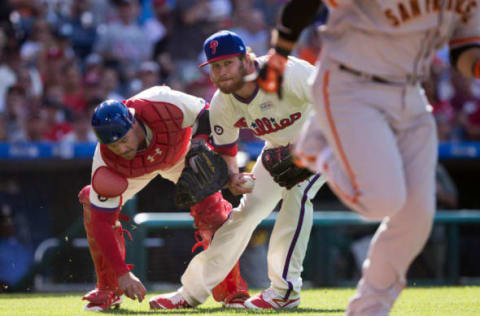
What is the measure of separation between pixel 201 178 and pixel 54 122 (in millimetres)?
4223

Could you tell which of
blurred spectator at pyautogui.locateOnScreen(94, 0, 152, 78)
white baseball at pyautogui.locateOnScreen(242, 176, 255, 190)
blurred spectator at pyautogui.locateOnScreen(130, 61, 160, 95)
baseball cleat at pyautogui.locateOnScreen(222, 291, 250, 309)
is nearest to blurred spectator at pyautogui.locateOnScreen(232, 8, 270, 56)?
blurred spectator at pyautogui.locateOnScreen(94, 0, 152, 78)

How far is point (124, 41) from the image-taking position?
10594 millimetres

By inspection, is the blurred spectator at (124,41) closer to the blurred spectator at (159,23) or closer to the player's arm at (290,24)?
the blurred spectator at (159,23)

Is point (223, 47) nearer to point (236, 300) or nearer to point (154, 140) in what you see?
point (154, 140)

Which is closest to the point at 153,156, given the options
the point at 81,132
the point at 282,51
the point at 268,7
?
the point at 282,51

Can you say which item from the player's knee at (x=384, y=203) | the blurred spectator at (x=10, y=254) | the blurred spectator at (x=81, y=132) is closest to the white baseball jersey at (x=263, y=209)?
the player's knee at (x=384, y=203)

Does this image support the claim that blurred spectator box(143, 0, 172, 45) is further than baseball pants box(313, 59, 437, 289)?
Yes

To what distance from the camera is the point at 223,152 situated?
5117 mm

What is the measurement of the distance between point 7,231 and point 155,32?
3795 millimetres

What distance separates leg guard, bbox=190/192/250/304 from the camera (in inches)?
208

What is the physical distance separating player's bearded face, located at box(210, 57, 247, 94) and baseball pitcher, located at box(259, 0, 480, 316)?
1359mm

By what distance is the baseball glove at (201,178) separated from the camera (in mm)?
4977

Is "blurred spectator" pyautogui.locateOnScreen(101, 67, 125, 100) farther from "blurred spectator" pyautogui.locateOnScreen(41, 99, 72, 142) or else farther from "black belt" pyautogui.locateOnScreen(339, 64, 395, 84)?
"black belt" pyautogui.locateOnScreen(339, 64, 395, 84)

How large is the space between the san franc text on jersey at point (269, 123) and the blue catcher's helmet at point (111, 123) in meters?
0.78
